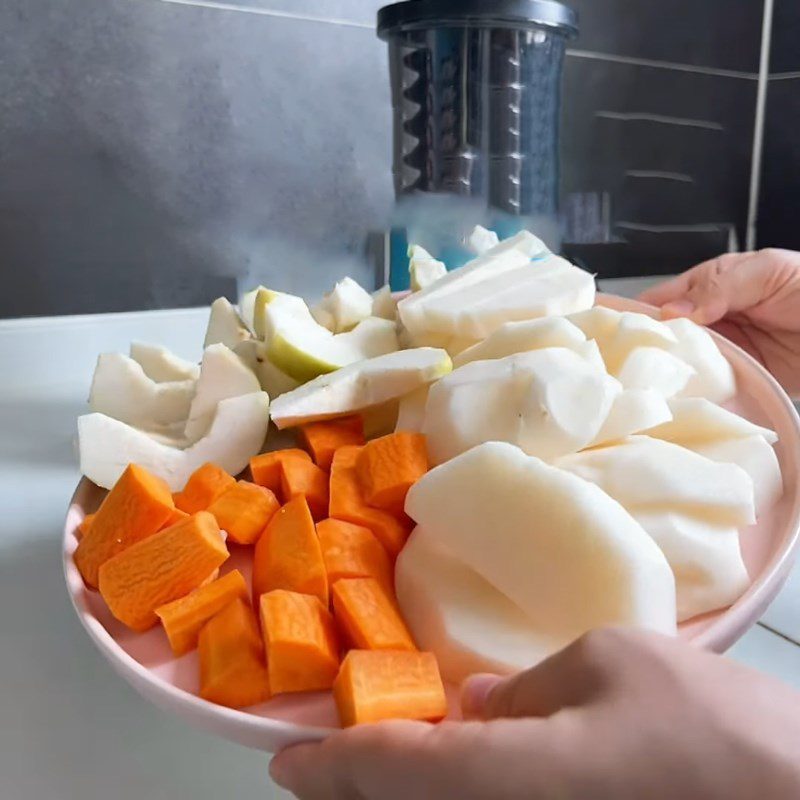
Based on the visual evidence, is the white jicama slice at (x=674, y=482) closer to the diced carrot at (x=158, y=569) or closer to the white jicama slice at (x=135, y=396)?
the diced carrot at (x=158, y=569)

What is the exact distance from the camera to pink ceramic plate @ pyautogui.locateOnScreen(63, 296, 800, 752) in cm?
35

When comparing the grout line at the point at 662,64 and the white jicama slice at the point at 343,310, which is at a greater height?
A: the grout line at the point at 662,64

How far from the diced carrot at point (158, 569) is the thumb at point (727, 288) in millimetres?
531

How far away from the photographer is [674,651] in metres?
0.29

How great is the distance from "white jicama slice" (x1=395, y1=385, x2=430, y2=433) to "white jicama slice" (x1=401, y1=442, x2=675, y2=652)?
12 centimetres

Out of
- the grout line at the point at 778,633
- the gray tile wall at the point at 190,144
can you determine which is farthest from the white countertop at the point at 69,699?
the gray tile wall at the point at 190,144

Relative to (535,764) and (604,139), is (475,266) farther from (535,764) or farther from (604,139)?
(604,139)

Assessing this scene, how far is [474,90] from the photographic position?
1090mm

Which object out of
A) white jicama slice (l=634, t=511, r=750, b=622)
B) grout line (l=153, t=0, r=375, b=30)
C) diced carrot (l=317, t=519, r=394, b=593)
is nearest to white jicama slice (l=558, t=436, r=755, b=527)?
white jicama slice (l=634, t=511, r=750, b=622)

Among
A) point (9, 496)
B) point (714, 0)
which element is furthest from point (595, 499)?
point (714, 0)

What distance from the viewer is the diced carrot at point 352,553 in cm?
42

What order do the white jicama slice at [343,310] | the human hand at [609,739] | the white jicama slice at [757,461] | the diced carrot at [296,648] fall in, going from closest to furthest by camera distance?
the human hand at [609,739] < the diced carrot at [296,648] < the white jicama slice at [757,461] < the white jicama slice at [343,310]

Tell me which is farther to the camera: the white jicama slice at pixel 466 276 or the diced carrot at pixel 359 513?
the white jicama slice at pixel 466 276

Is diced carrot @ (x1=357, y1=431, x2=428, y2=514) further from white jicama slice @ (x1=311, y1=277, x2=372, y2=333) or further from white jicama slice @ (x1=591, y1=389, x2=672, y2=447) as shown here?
white jicama slice @ (x1=311, y1=277, x2=372, y2=333)
